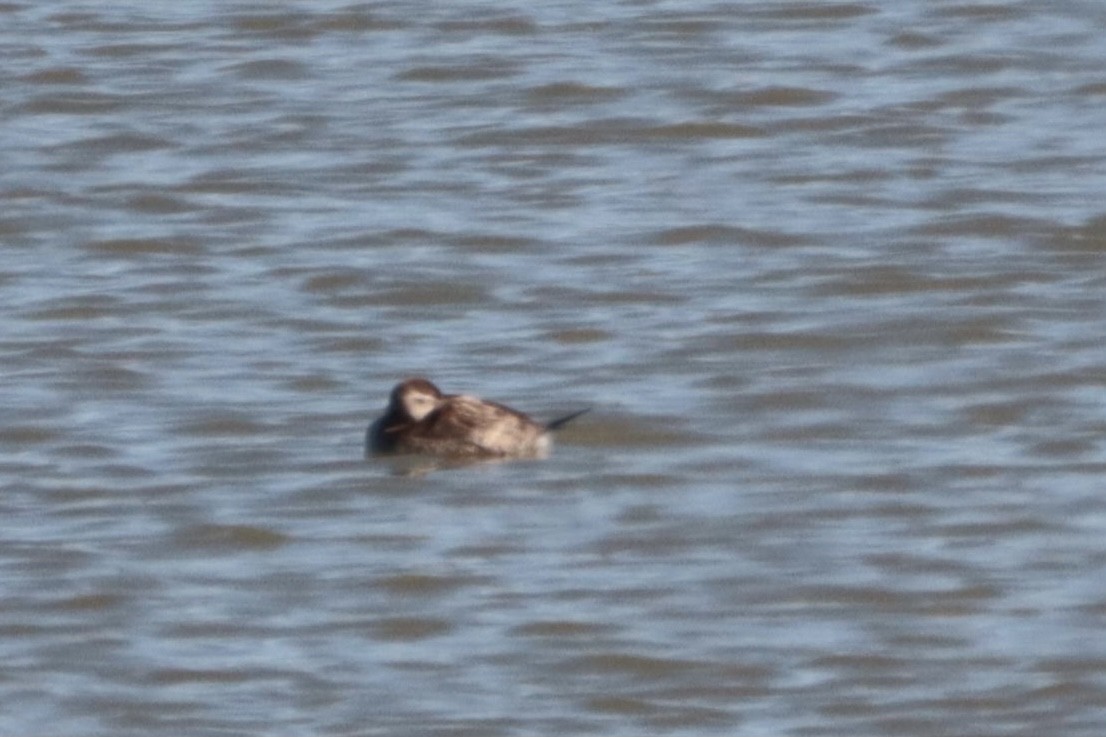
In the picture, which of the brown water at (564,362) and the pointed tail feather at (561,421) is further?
the pointed tail feather at (561,421)

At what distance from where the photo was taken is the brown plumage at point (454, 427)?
10.2m

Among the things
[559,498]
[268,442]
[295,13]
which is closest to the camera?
[559,498]

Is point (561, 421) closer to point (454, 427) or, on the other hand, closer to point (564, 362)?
point (454, 427)

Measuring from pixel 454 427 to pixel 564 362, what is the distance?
40.6 inches

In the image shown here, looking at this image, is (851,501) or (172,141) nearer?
(851,501)

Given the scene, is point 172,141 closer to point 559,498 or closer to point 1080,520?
point 559,498

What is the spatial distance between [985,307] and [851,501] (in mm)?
2277

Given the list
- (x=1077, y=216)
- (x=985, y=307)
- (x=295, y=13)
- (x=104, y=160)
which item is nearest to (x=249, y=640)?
(x=985, y=307)

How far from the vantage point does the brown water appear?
820 centimetres

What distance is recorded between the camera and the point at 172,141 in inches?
589

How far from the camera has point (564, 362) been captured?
1128 cm

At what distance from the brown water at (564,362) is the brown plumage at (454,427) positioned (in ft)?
0.35

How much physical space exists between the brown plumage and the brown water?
105 mm

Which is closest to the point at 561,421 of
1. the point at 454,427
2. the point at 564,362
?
the point at 454,427
